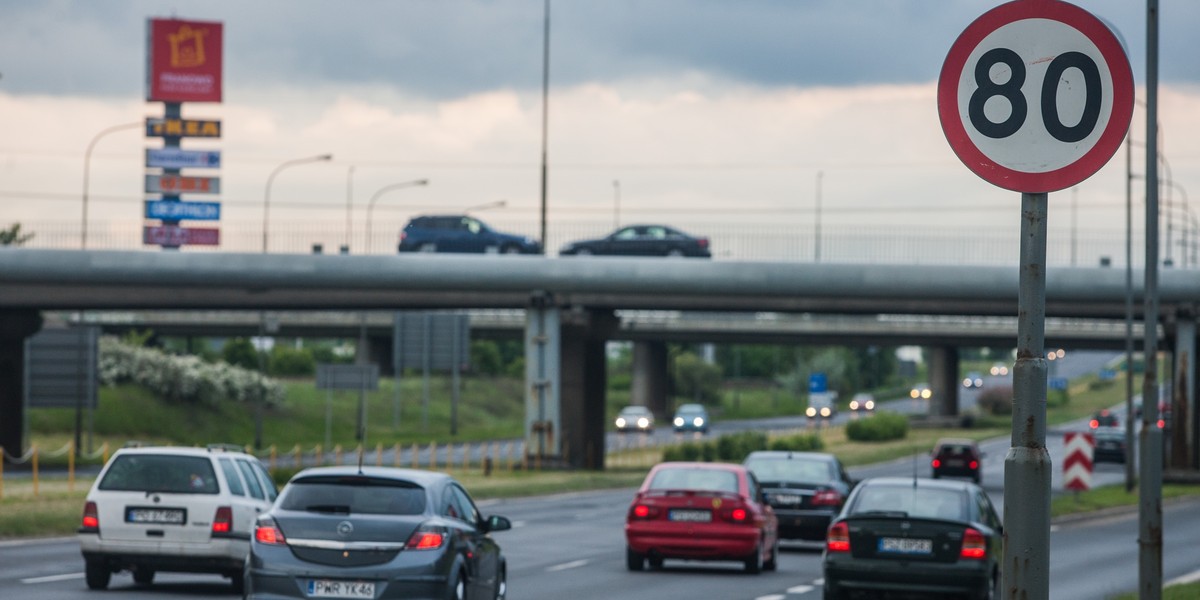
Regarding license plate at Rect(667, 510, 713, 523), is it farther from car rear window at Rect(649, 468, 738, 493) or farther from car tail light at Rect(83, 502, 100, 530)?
car tail light at Rect(83, 502, 100, 530)

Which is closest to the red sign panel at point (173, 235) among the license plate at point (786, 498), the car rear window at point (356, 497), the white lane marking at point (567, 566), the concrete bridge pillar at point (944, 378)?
the license plate at point (786, 498)

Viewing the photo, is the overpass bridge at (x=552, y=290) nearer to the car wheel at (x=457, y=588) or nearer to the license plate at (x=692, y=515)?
the license plate at (x=692, y=515)

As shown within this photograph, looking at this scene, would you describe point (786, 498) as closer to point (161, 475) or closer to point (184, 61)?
point (161, 475)

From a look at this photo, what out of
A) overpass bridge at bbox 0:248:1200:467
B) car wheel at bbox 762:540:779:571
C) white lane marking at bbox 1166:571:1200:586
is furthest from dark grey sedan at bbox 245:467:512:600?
overpass bridge at bbox 0:248:1200:467

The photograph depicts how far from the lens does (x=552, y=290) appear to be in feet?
A: 174

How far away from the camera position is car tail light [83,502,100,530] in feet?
60.8

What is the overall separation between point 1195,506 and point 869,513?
1199 inches

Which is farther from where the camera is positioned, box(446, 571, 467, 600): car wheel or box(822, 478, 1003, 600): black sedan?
box(822, 478, 1003, 600): black sedan

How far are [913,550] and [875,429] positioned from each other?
76045 millimetres

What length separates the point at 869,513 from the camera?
17.4m

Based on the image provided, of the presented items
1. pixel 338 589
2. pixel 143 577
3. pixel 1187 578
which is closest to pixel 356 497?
pixel 338 589

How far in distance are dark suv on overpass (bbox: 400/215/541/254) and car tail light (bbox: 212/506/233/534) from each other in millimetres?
39571

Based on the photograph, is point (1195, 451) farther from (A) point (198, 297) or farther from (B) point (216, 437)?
(B) point (216, 437)

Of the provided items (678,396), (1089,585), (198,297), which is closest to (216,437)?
(198,297)
